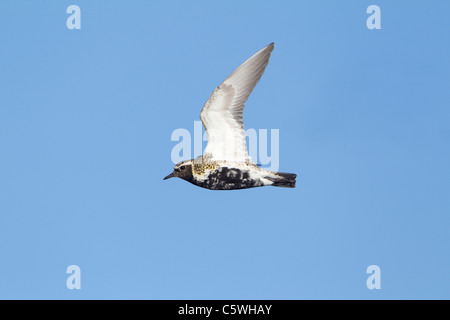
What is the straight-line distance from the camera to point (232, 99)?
29281 mm

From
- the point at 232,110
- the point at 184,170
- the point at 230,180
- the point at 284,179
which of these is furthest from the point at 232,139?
the point at 284,179

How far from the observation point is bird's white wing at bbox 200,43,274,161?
29172 mm

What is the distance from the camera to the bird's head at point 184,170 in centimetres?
2988

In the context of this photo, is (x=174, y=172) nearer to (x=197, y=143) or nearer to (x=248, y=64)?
(x=197, y=143)

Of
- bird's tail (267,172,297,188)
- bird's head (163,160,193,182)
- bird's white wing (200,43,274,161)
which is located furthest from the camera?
bird's head (163,160,193,182)

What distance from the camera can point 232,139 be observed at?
96.7ft

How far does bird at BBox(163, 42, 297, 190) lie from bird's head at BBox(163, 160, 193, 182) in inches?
9.5

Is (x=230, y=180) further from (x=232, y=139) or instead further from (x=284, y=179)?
(x=284, y=179)

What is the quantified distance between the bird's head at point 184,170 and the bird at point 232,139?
24 cm

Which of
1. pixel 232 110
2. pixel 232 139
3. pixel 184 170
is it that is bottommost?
pixel 184 170

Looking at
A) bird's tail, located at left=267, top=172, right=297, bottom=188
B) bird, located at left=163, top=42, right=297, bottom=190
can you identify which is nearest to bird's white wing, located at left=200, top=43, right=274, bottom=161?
bird, located at left=163, top=42, right=297, bottom=190

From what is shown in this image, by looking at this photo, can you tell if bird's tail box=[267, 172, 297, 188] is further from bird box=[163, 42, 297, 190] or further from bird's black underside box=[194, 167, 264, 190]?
bird's black underside box=[194, 167, 264, 190]

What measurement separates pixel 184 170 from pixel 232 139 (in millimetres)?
1615

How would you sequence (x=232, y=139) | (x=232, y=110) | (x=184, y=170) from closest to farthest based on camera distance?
(x=232, y=110) < (x=232, y=139) < (x=184, y=170)
